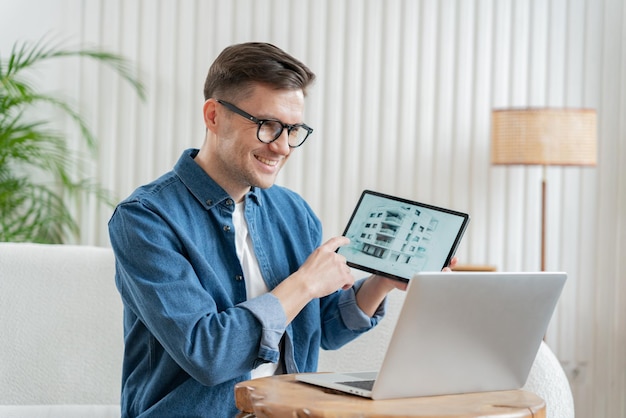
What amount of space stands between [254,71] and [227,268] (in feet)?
1.24

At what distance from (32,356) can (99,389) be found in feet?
0.64

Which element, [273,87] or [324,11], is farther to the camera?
[324,11]

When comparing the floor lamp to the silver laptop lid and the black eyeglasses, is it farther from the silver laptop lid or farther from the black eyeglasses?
the silver laptop lid

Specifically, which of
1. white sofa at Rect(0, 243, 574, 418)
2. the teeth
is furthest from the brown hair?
white sofa at Rect(0, 243, 574, 418)

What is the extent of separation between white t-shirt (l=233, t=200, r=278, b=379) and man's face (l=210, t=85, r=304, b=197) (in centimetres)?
9

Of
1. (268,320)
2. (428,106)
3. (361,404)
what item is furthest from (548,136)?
(361,404)

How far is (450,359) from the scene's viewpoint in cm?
141

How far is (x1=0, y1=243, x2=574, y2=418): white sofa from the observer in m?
2.38

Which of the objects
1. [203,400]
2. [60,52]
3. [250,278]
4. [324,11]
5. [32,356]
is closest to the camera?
[203,400]

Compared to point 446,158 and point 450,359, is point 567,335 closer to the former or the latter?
point 446,158

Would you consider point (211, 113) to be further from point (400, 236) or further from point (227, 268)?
point (400, 236)

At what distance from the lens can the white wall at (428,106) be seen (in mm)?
3477

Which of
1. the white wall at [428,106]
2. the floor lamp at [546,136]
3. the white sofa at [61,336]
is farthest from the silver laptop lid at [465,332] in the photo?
the white wall at [428,106]

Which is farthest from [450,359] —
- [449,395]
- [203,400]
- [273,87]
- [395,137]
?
[395,137]
